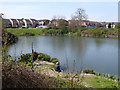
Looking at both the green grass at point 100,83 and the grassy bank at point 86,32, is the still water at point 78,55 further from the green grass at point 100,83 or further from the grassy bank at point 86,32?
the grassy bank at point 86,32

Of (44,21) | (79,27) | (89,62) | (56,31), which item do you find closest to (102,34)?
(79,27)

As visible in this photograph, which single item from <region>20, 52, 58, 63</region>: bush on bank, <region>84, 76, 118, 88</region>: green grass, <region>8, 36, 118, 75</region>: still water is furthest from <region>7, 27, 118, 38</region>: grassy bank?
<region>84, 76, 118, 88</region>: green grass

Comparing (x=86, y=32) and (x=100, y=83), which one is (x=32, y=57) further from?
(x=86, y=32)

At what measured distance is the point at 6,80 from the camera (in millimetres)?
2285

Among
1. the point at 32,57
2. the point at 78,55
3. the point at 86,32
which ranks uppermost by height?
the point at 86,32

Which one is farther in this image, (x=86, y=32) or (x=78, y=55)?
(x=86, y=32)

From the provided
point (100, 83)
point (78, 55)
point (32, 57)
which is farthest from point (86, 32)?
point (32, 57)

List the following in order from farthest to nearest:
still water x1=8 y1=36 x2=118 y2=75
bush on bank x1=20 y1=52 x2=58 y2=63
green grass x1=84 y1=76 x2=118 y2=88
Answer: still water x1=8 y1=36 x2=118 y2=75 → green grass x1=84 y1=76 x2=118 y2=88 → bush on bank x1=20 y1=52 x2=58 y2=63

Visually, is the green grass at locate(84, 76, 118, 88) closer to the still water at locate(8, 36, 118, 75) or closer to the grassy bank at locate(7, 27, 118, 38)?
the still water at locate(8, 36, 118, 75)

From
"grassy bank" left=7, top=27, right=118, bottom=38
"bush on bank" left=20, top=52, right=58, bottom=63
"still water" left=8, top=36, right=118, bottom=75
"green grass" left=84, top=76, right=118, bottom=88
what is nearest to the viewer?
"bush on bank" left=20, top=52, right=58, bottom=63

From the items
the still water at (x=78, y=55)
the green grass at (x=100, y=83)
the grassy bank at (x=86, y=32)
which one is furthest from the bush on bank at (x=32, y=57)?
the grassy bank at (x=86, y=32)

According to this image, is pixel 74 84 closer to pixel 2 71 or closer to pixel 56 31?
pixel 2 71

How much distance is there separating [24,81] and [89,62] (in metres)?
6.98

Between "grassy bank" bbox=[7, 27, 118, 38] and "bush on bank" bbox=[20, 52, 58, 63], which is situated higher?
"grassy bank" bbox=[7, 27, 118, 38]
